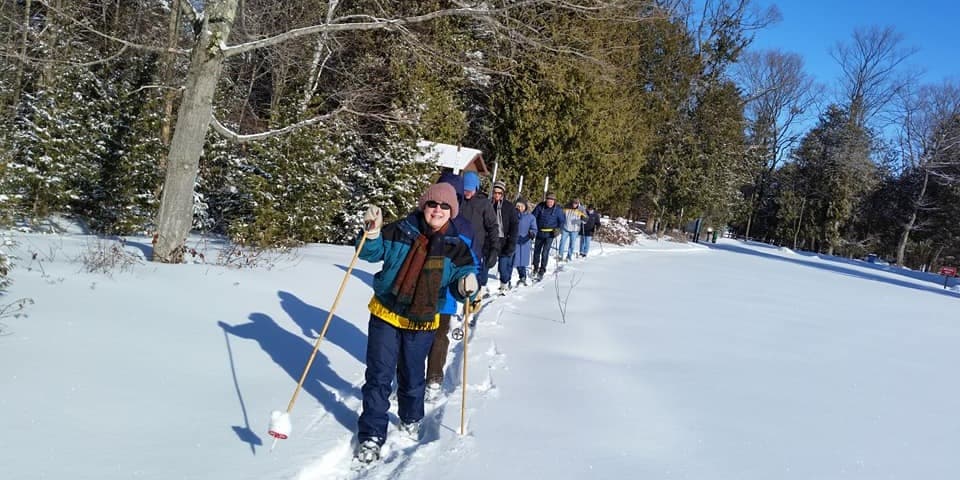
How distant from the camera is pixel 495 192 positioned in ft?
26.4

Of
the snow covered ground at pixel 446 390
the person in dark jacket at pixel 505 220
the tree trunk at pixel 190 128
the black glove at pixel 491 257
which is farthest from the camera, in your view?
the person in dark jacket at pixel 505 220

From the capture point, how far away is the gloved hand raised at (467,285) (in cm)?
358

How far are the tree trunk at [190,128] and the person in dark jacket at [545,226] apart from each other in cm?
659

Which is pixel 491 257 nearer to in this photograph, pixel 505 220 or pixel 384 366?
pixel 505 220

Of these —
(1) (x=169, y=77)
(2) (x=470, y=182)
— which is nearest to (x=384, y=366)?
(2) (x=470, y=182)

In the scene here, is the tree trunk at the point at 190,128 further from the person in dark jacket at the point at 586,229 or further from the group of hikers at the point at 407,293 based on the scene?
the person in dark jacket at the point at 586,229

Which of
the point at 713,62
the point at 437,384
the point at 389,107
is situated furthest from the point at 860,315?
the point at 713,62

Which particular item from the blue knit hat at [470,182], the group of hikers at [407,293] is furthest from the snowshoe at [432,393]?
the blue knit hat at [470,182]

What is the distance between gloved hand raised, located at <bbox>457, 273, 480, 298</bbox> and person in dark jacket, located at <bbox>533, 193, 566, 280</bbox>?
814cm

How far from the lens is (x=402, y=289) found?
3434mm

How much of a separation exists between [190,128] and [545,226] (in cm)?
695

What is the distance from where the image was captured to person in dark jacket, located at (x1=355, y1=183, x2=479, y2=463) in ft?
11.3

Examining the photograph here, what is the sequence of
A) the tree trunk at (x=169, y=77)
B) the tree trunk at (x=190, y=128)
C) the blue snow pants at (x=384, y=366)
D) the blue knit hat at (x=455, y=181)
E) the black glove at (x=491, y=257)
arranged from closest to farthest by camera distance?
1. the blue snow pants at (x=384, y=366)
2. the blue knit hat at (x=455, y=181)
3. the black glove at (x=491, y=257)
4. the tree trunk at (x=190, y=128)
5. the tree trunk at (x=169, y=77)

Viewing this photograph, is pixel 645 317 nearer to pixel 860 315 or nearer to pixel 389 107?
pixel 860 315
